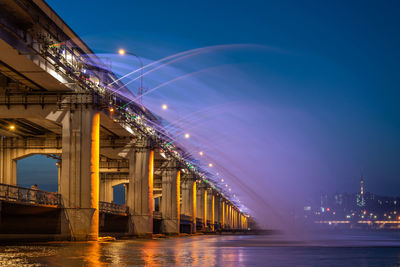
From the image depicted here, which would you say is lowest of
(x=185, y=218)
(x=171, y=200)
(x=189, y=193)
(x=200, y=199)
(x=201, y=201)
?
(x=185, y=218)

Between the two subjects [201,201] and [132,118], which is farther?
[201,201]

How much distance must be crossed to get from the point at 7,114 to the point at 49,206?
788 cm

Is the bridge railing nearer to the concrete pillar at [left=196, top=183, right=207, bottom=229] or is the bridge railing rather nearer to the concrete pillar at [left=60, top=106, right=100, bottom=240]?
the concrete pillar at [left=60, top=106, right=100, bottom=240]

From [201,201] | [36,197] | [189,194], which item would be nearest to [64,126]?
[36,197]

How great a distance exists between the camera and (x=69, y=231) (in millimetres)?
37031

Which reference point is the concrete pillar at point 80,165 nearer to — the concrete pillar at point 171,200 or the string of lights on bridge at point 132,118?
the string of lights on bridge at point 132,118

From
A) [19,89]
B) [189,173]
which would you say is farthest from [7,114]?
[189,173]

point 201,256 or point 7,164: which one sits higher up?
point 7,164

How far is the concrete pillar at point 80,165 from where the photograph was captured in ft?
125

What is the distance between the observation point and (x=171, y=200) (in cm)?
7619

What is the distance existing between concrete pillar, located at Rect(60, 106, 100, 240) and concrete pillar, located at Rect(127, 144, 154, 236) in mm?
18788

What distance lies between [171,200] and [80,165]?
38.7 m

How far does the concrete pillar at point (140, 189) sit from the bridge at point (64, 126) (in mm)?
106

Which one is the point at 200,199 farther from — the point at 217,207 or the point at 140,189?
the point at 140,189
